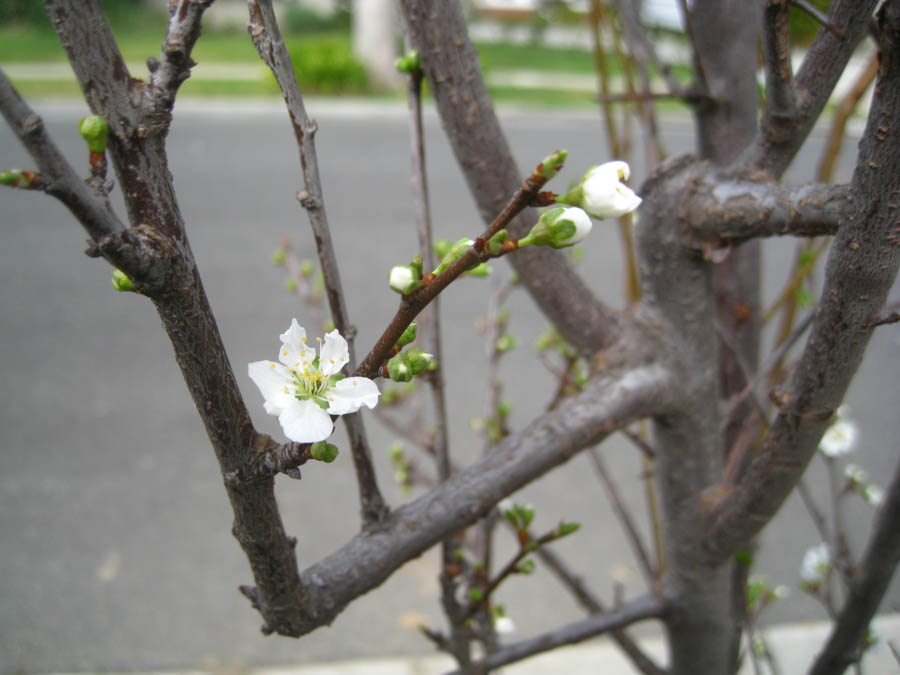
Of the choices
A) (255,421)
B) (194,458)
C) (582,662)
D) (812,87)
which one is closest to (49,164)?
(812,87)

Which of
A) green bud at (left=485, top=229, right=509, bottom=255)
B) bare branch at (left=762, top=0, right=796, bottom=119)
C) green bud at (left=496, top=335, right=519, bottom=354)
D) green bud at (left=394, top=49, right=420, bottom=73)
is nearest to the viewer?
green bud at (left=485, top=229, right=509, bottom=255)

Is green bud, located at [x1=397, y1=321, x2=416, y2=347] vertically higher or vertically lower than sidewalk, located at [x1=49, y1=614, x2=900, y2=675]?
higher

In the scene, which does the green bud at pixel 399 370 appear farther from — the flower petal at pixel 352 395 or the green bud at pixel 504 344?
the green bud at pixel 504 344

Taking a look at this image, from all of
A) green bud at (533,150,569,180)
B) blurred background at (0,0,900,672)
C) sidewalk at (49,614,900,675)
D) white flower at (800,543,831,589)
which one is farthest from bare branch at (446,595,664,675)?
sidewalk at (49,614,900,675)

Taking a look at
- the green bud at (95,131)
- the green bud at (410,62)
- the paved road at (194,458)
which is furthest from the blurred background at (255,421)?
the green bud at (95,131)

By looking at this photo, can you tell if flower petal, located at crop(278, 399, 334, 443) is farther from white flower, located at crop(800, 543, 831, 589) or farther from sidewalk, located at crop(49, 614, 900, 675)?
sidewalk, located at crop(49, 614, 900, 675)

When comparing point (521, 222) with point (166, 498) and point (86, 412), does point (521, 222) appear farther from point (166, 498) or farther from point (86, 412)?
point (86, 412)

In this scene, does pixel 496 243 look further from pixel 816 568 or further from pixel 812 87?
pixel 816 568
